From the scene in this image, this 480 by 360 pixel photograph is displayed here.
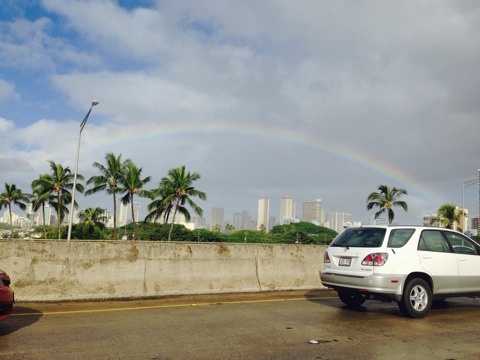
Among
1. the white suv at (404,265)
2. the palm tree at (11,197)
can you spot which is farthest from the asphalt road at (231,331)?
the palm tree at (11,197)

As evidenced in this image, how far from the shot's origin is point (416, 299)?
8312 millimetres

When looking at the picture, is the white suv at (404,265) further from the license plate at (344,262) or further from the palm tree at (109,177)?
the palm tree at (109,177)

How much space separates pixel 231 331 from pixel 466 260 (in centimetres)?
521

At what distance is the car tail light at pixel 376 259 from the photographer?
8.01m

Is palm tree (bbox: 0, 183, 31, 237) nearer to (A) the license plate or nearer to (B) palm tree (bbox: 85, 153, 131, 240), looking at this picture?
(B) palm tree (bbox: 85, 153, 131, 240)

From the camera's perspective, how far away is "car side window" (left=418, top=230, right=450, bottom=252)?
8.64 meters

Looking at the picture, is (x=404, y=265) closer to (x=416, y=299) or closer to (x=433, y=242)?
(x=416, y=299)

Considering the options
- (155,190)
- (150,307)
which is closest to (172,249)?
(150,307)

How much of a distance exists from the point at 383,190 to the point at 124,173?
42.7 metres

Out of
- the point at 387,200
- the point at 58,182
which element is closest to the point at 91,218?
the point at 58,182

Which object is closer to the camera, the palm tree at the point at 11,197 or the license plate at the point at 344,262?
the license plate at the point at 344,262

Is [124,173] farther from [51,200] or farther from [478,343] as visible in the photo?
[478,343]

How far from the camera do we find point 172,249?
10.7 m

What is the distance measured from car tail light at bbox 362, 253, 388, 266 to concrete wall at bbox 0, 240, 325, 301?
4208 mm
